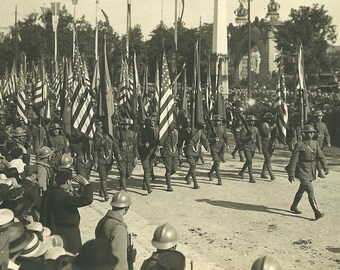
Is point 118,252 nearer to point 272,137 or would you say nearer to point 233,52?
point 272,137

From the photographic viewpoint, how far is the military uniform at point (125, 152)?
39.8 feet

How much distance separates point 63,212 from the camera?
5902 millimetres

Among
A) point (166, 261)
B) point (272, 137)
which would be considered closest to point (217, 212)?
point (272, 137)

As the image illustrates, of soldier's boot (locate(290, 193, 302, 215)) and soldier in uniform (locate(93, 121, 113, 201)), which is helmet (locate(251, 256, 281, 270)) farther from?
soldier in uniform (locate(93, 121, 113, 201))

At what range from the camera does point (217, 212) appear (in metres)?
10.7

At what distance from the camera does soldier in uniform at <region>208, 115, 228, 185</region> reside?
13391mm

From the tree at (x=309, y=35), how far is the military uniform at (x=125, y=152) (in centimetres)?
2984

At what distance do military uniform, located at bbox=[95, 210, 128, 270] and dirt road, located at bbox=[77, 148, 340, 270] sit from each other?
8.64 ft

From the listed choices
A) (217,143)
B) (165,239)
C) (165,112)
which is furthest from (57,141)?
(165,239)

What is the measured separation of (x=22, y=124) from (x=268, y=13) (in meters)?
59.8

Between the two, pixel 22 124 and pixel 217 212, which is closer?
pixel 217 212

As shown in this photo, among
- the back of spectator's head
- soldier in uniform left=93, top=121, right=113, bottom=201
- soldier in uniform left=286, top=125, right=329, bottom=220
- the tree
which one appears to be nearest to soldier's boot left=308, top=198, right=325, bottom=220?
soldier in uniform left=286, top=125, right=329, bottom=220

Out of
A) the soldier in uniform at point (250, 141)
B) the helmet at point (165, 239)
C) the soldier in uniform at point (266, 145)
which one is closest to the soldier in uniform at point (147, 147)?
the soldier in uniform at point (250, 141)

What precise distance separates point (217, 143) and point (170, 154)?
1.47 m
